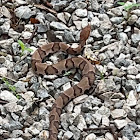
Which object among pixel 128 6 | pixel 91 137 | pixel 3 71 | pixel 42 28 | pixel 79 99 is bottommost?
pixel 91 137

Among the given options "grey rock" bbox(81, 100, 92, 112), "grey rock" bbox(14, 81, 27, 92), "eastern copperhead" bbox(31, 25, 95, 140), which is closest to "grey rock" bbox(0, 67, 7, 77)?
"grey rock" bbox(14, 81, 27, 92)

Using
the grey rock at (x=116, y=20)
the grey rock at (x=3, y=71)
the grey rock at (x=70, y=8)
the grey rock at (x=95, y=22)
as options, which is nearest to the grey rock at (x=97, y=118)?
the grey rock at (x=3, y=71)

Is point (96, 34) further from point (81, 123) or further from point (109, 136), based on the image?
point (109, 136)

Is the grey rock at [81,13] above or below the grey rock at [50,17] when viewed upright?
above

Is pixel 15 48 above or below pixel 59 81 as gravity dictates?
above

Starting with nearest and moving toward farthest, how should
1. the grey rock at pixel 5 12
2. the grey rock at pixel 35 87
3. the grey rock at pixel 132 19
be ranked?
1. the grey rock at pixel 35 87
2. the grey rock at pixel 132 19
3. the grey rock at pixel 5 12

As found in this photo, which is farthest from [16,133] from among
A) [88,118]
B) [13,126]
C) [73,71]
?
[73,71]

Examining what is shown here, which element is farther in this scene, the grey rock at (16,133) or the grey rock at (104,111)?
the grey rock at (104,111)

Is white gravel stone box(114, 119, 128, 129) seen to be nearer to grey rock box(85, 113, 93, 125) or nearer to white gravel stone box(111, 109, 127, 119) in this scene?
white gravel stone box(111, 109, 127, 119)

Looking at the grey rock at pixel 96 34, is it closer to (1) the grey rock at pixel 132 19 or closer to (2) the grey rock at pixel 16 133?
(1) the grey rock at pixel 132 19
